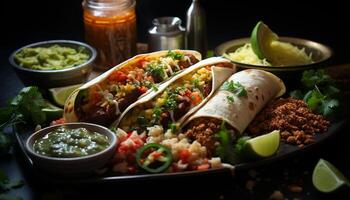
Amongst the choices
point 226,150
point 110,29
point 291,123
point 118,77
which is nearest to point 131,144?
point 226,150

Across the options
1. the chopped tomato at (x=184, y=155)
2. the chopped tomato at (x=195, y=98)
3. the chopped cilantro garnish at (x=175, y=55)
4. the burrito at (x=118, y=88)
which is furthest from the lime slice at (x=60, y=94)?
the chopped tomato at (x=184, y=155)

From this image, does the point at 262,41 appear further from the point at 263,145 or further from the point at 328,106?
the point at 263,145

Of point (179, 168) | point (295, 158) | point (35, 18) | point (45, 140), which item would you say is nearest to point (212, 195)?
point (179, 168)

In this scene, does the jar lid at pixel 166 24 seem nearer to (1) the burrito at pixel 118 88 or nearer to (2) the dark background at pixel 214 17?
(1) the burrito at pixel 118 88

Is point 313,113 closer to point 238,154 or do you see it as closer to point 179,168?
point 238,154

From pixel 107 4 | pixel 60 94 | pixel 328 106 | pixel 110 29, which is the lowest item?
pixel 60 94

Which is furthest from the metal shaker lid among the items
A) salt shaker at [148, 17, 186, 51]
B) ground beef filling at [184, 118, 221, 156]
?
ground beef filling at [184, 118, 221, 156]
